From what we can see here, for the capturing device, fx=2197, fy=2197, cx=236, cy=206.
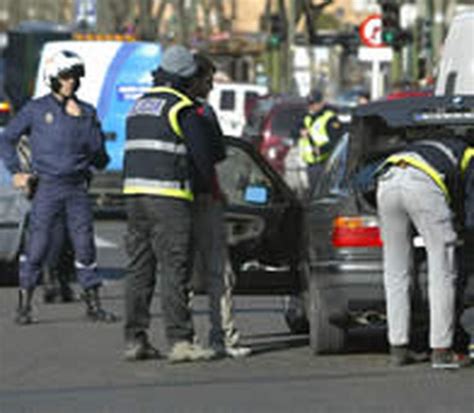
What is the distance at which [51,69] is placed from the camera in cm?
1496

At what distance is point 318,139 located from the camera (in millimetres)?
29688

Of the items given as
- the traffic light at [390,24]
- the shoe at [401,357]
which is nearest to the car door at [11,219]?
the shoe at [401,357]

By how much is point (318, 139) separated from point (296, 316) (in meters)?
15.3

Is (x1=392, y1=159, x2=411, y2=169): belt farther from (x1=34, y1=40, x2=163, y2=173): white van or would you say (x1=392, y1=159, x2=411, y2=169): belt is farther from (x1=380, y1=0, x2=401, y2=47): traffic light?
(x1=380, y1=0, x2=401, y2=47): traffic light

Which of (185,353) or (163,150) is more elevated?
(163,150)

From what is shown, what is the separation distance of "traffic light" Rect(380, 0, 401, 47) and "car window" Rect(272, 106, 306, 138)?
2.25 metres

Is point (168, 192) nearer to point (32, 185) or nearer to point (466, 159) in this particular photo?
point (466, 159)

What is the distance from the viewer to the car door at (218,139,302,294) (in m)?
14.1

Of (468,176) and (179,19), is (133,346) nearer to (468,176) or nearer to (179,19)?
(468,176)

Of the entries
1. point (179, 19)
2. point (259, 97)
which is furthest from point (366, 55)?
point (179, 19)

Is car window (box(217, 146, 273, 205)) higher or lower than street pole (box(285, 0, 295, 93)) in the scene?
higher

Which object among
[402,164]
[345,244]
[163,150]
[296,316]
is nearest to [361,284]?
[345,244]

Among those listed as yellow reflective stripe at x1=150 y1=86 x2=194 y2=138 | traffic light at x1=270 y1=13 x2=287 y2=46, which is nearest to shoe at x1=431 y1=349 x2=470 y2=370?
yellow reflective stripe at x1=150 y1=86 x2=194 y2=138

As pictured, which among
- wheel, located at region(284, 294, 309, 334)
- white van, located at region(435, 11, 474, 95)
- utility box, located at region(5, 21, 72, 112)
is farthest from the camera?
utility box, located at region(5, 21, 72, 112)
